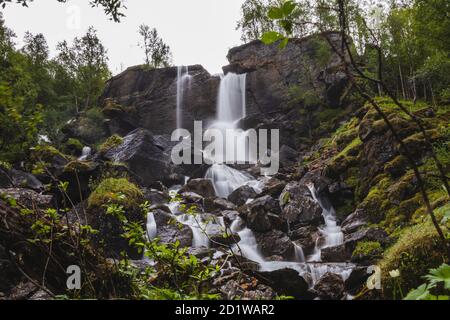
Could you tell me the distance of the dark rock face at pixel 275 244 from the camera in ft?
37.8

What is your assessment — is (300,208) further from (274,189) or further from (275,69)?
Result: (275,69)

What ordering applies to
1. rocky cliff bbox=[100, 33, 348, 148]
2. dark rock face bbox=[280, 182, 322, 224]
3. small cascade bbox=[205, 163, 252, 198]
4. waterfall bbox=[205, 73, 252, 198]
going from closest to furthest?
dark rock face bbox=[280, 182, 322, 224], small cascade bbox=[205, 163, 252, 198], waterfall bbox=[205, 73, 252, 198], rocky cliff bbox=[100, 33, 348, 148]

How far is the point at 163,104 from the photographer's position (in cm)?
3284

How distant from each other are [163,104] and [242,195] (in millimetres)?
18983

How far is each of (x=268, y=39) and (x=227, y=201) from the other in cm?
1507

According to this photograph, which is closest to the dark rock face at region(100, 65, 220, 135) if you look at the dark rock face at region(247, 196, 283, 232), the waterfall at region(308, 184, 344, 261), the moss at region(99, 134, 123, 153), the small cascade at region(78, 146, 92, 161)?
the small cascade at region(78, 146, 92, 161)

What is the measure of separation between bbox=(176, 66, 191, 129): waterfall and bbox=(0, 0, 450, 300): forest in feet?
0.47

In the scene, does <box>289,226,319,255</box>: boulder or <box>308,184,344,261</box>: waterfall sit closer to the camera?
<box>308,184,344,261</box>: waterfall

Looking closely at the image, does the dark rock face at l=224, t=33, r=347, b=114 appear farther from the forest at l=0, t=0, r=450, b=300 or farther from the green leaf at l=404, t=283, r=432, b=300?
the green leaf at l=404, t=283, r=432, b=300

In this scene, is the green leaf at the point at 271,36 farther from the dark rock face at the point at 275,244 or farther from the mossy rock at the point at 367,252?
the dark rock face at the point at 275,244

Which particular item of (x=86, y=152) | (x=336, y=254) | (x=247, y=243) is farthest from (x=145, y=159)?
(x=336, y=254)

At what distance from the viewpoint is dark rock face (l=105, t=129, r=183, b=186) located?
18.8 meters
